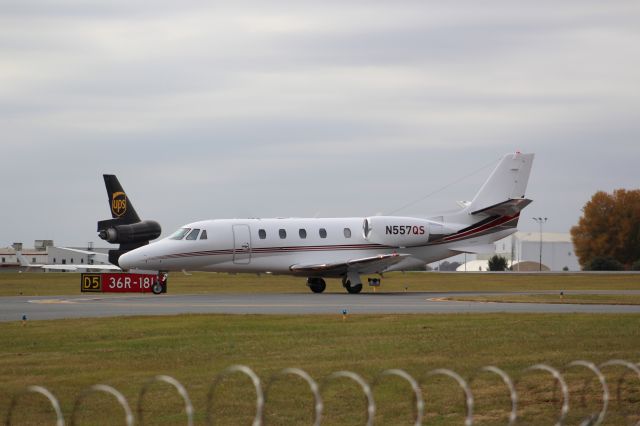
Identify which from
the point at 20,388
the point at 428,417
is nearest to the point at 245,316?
the point at 20,388

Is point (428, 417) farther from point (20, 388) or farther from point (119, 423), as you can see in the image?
point (20, 388)

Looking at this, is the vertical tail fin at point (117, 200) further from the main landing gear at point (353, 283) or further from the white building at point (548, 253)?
the white building at point (548, 253)

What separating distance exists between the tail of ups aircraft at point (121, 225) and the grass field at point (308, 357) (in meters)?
39.7

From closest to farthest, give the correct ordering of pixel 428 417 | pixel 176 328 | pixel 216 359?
pixel 428 417 → pixel 216 359 → pixel 176 328

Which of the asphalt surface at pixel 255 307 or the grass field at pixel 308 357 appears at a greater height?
the asphalt surface at pixel 255 307

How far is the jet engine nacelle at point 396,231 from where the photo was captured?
48.2 metres

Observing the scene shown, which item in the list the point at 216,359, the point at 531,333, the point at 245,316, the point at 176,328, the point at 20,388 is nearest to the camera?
the point at 20,388

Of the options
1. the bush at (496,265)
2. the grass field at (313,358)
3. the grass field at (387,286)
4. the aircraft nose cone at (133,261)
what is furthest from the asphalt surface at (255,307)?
the bush at (496,265)

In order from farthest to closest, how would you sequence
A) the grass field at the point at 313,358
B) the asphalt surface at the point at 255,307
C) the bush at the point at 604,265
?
the bush at the point at 604,265 → the asphalt surface at the point at 255,307 → the grass field at the point at 313,358

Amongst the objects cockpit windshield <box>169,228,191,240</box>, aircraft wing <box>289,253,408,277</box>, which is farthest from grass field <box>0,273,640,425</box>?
aircraft wing <box>289,253,408,277</box>

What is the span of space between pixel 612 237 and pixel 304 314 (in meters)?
97.3

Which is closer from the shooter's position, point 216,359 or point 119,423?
point 119,423

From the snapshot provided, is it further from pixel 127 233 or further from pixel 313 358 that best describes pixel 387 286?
pixel 313 358

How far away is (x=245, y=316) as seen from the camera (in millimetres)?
30438
